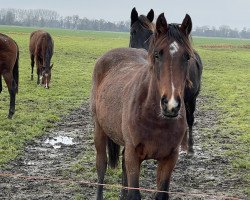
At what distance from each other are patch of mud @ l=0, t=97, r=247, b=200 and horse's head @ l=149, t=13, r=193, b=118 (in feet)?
5.70

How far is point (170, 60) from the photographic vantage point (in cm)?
320

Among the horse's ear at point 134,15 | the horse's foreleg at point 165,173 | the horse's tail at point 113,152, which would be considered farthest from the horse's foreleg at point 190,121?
the horse's foreleg at point 165,173

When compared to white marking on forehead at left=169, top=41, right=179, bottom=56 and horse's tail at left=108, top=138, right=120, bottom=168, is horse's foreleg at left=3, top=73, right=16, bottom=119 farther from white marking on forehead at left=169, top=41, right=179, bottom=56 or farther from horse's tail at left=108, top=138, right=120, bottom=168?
white marking on forehead at left=169, top=41, right=179, bottom=56

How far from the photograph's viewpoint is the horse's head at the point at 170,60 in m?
3.05

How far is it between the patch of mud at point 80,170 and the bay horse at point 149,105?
2.90 feet

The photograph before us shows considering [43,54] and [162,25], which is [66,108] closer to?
[43,54]

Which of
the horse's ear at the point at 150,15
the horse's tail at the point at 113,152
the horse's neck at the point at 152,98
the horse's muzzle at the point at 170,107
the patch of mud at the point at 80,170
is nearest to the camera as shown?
the horse's muzzle at the point at 170,107

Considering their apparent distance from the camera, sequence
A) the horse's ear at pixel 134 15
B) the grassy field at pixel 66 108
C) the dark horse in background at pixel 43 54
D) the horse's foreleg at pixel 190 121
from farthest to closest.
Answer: the dark horse in background at pixel 43 54
the grassy field at pixel 66 108
the horse's foreleg at pixel 190 121
the horse's ear at pixel 134 15

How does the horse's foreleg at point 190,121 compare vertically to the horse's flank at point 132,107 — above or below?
below

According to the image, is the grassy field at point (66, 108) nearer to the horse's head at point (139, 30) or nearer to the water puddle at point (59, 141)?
the water puddle at point (59, 141)

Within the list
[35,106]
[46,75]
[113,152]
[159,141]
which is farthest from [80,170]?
[46,75]

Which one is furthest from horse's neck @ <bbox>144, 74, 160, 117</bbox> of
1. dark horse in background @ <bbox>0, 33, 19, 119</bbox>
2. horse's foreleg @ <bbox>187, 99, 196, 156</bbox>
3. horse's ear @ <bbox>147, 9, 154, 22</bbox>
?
dark horse in background @ <bbox>0, 33, 19, 119</bbox>

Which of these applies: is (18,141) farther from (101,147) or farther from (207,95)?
(207,95)

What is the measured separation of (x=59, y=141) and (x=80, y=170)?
192cm
